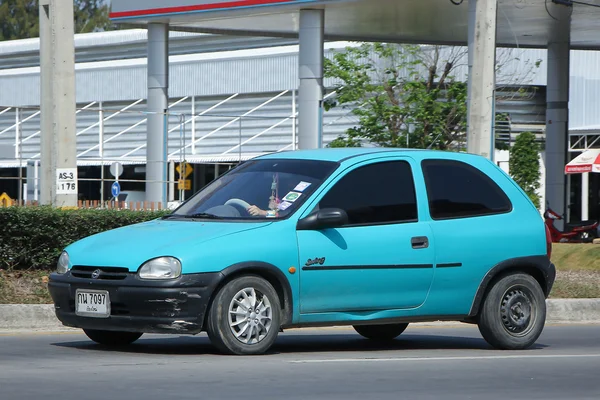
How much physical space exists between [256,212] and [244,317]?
3.24 feet

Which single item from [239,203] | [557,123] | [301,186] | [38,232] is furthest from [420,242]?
[557,123]

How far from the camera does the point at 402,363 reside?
9477mm

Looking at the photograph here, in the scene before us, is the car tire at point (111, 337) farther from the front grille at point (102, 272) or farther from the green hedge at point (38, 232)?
the green hedge at point (38, 232)

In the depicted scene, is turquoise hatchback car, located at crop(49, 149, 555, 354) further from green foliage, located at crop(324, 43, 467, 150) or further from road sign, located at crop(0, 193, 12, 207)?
green foliage, located at crop(324, 43, 467, 150)

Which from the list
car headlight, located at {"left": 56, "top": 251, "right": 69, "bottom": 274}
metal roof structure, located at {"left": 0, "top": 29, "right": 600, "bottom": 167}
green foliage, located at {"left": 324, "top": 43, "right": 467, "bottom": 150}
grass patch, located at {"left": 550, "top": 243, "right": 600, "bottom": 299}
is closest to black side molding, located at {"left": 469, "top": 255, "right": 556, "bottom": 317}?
car headlight, located at {"left": 56, "top": 251, "right": 69, "bottom": 274}

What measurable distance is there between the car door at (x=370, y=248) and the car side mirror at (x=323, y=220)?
57 millimetres

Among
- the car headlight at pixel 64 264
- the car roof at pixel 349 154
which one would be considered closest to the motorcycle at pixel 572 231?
the car roof at pixel 349 154

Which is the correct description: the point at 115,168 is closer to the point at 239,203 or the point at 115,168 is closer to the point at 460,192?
the point at 460,192

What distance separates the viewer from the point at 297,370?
8.78m

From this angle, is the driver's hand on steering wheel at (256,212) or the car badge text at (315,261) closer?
the car badge text at (315,261)

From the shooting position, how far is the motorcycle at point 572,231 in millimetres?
30641

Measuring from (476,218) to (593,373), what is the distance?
1934 millimetres

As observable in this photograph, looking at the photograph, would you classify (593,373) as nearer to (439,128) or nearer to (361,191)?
(361,191)

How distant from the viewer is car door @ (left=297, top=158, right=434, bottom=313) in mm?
9734
